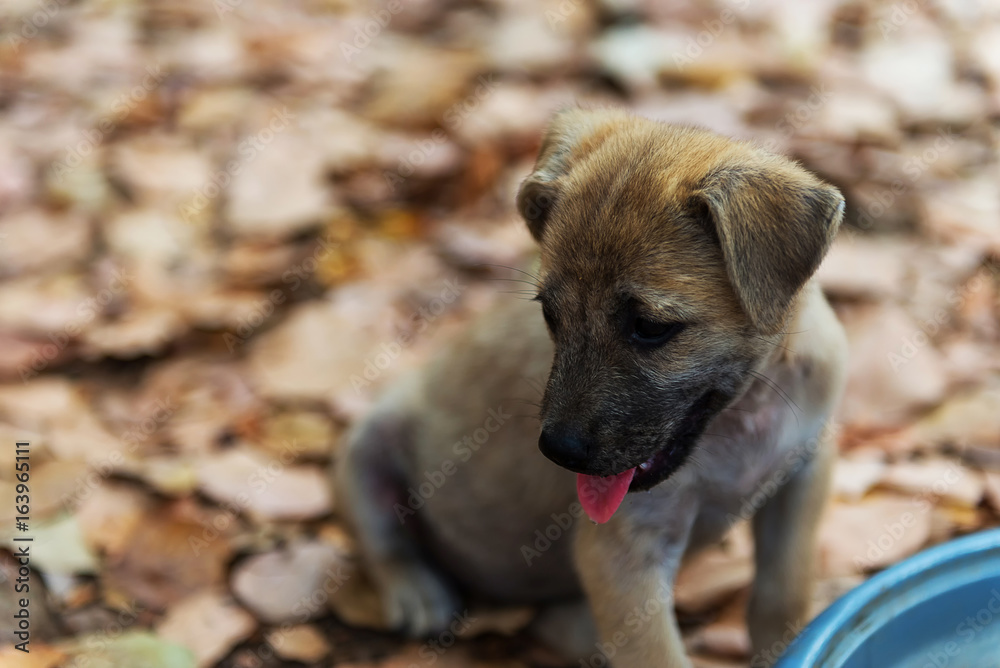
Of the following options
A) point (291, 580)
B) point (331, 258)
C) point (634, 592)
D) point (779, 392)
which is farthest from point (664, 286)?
point (331, 258)

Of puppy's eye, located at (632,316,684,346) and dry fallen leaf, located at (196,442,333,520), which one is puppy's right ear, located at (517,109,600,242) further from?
dry fallen leaf, located at (196,442,333,520)

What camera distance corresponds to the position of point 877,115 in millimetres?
6395

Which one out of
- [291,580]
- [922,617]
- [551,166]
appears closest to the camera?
[922,617]

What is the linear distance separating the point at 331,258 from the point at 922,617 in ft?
12.6

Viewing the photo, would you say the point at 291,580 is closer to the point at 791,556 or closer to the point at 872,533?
the point at 791,556

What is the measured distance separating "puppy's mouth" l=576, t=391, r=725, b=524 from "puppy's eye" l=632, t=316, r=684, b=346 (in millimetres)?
244

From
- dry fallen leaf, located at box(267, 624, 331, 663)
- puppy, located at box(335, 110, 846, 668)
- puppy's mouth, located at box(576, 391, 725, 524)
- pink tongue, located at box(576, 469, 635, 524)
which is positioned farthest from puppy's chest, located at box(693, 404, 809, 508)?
dry fallen leaf, located at box(267, 624, 331, 663)

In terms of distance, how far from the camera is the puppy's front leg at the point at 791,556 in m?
3.38

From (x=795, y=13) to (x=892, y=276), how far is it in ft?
10.1

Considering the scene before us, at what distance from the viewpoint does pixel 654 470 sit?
9.45 feet

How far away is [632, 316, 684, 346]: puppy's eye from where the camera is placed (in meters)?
2.68

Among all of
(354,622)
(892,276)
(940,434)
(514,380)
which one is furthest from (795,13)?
(354,622)

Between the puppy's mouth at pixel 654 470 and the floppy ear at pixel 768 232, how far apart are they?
0.36m

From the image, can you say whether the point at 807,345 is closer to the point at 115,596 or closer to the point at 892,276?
the point at 892,276
